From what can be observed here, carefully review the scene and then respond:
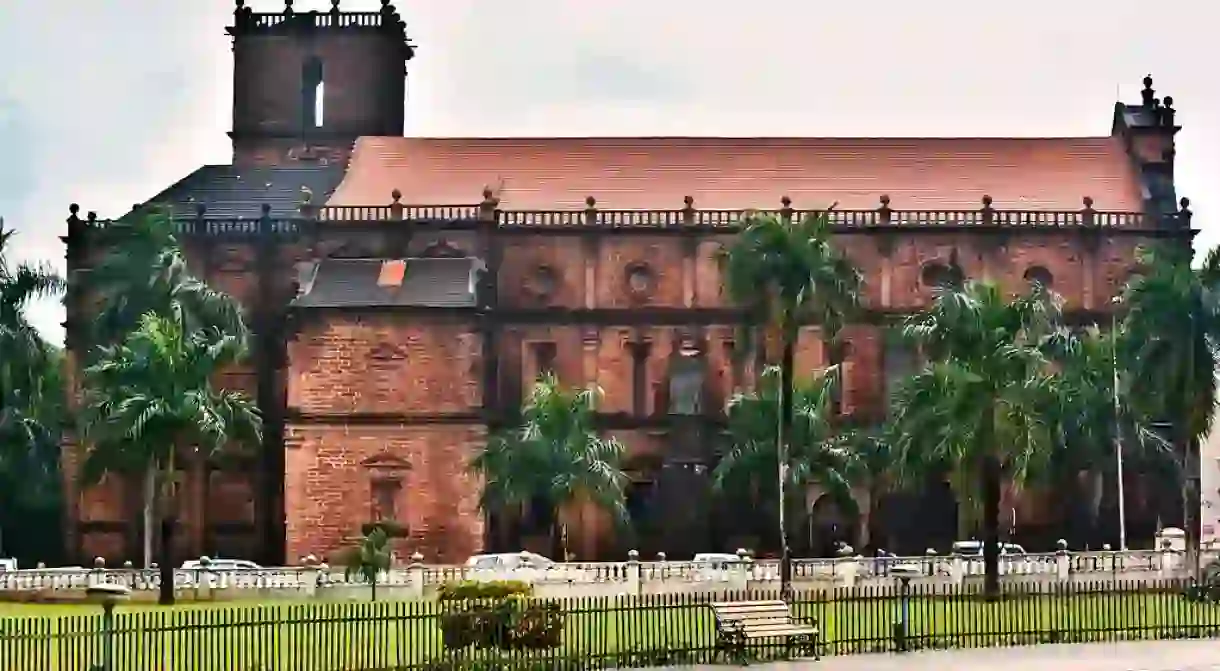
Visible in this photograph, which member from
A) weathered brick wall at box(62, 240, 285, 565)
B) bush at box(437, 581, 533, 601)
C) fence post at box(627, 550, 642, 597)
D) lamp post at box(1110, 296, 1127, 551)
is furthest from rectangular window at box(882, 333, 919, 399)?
bush at box(437, 581, 533, 601)

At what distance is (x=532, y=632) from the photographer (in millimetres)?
29516

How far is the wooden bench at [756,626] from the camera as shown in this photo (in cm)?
3052

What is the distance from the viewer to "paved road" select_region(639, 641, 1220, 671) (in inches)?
1164

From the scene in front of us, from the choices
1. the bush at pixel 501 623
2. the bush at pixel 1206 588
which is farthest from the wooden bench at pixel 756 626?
the bush at pixel 1206 588

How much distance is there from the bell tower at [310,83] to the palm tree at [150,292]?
880 cm

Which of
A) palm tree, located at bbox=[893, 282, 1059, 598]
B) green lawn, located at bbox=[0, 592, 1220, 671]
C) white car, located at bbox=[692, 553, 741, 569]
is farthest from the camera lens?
white car, located at bbox=[692, 553, 741, 569]

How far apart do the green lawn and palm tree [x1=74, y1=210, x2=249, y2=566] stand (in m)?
25.4

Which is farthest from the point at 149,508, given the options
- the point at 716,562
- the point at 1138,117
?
the point at 1138,117

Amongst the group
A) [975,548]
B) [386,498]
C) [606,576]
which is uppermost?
[386,498]

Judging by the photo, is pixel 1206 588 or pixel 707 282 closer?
pixel 1206 588

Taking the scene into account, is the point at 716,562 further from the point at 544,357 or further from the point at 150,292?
the point at 150,292

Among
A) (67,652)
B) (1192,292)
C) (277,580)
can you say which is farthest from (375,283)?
(67,652)

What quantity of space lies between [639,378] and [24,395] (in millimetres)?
19847

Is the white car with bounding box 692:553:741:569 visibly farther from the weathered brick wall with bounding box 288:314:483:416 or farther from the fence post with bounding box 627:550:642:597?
the weathered brick wall with bounding box 288:314:483:416
